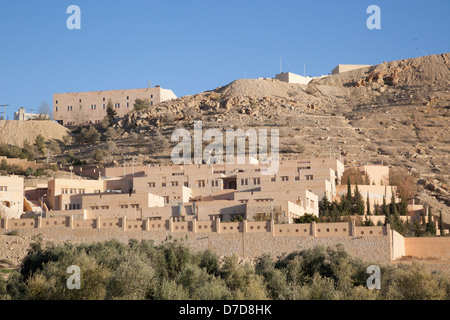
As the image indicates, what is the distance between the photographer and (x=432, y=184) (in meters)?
60.8

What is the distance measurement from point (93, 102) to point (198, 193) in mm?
41648

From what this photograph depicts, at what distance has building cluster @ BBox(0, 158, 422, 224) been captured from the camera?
48656mm

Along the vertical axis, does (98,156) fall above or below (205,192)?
above

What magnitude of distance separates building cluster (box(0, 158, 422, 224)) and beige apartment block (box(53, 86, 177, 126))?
109ft

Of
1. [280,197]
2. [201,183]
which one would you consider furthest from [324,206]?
[201,183]

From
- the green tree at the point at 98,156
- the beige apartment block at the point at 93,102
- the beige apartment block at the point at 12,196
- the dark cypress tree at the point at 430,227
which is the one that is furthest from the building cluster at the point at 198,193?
the beige apartment block at the point at 93,102

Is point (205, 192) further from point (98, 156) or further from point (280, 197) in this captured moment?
point (98, 156)

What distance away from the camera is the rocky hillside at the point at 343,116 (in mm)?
72875

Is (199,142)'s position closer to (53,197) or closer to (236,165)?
(236,165)

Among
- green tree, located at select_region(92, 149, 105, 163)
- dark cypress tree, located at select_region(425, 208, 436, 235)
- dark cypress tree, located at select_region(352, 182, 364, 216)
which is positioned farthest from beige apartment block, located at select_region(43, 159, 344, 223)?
green tree, located at select_region(92, 149, 105, 163)

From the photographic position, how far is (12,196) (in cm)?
Result: 5397

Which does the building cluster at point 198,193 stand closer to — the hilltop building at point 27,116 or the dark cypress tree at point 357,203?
the dark cypress tree at point 357,203
